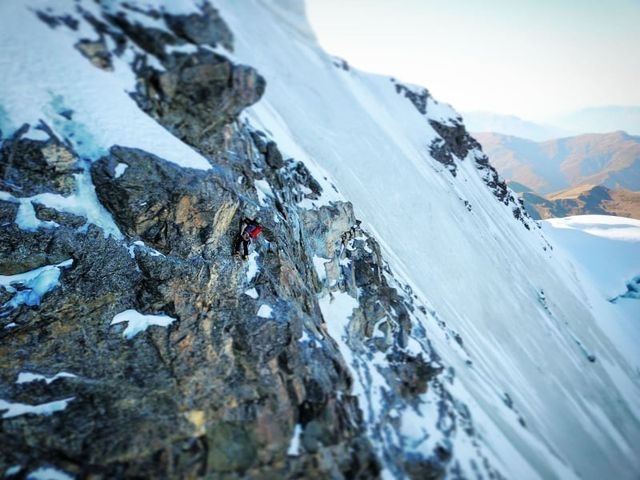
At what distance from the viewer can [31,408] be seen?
968 centimetres

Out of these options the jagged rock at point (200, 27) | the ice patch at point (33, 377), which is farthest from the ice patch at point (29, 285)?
the jagged rock at point (200, 27)

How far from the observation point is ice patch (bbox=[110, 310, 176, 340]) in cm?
1122

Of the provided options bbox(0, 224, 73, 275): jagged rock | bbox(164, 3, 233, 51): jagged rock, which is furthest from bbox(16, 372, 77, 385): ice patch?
bbox(164, 3, 233, 51): jagged rock

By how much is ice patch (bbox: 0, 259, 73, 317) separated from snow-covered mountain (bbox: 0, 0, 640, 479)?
0.04 m

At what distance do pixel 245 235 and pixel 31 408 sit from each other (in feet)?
25.4

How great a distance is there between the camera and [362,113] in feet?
137

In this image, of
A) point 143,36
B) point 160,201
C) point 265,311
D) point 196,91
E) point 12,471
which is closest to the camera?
point 12,471

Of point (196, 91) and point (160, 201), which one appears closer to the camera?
point (160, 201)

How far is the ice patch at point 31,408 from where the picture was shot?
9.51 metres

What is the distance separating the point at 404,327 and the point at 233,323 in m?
10.6

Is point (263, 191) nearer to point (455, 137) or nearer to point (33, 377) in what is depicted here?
point (33, 377)

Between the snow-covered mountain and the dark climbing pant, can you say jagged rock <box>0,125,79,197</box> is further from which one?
the dark climbing pant

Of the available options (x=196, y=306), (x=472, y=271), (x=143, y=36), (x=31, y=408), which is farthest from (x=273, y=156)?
(x=472, y=271)

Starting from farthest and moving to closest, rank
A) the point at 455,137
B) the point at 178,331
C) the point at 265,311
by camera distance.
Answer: the point at 455,137
the point at 265,311
the point at 178,331
